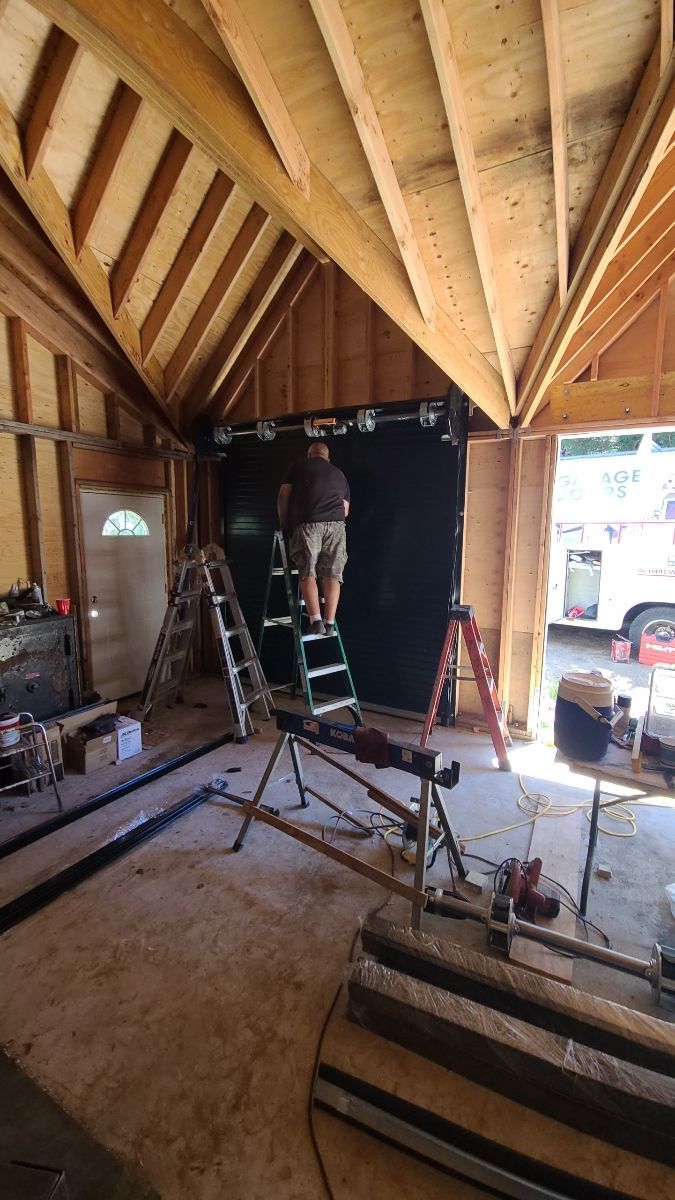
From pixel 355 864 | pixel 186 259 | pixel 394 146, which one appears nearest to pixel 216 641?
pixel 355 864

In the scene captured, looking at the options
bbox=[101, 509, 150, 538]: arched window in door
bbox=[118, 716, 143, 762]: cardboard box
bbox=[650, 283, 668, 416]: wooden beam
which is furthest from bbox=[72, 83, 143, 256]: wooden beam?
bbox=[650, 283, 668, 416]: wooden beam

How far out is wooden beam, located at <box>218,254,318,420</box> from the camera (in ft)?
14.4

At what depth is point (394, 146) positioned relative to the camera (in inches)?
69.5

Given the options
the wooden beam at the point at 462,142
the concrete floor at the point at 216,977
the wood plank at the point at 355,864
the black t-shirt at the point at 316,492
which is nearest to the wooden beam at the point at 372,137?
the wooden beam at the point at 462,142

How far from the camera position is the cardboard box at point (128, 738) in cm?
369

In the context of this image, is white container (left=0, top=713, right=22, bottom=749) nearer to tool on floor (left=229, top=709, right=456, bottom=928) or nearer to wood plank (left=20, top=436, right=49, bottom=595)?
wood plank (left=20, top=436, right=49, bottom=595)

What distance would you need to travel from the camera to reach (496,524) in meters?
4.08

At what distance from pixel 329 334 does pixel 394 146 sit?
271cm

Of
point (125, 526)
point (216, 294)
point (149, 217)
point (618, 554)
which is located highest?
point (149, 217)

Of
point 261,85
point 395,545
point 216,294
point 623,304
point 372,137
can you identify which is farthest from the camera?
point 395,545

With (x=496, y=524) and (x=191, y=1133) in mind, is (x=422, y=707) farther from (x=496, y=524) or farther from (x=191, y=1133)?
(x=191, y=1133)

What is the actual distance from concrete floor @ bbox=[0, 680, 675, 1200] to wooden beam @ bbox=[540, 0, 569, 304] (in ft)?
9.71

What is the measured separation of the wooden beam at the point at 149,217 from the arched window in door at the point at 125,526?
1.70 metres

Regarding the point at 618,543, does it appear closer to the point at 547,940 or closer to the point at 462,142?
the point at 547,940
